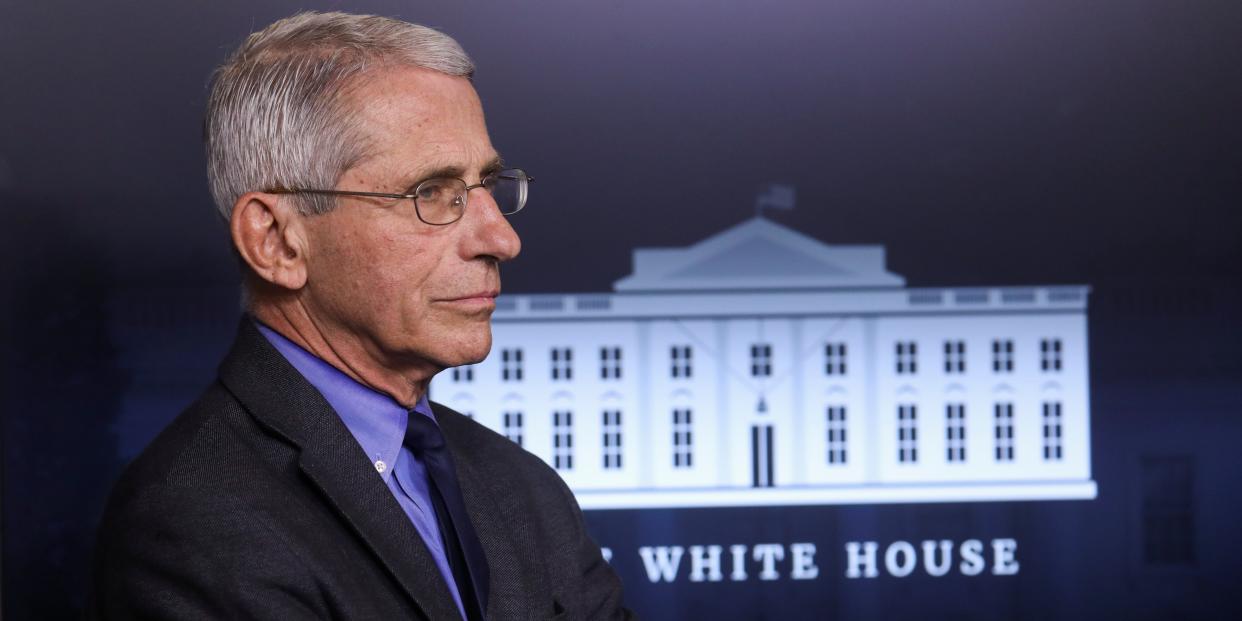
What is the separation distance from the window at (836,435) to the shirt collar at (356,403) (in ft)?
4.34

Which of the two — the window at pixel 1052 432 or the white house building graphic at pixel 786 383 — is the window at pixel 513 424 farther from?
the window at pixel 1052 432

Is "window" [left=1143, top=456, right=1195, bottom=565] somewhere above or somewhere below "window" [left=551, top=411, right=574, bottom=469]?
below

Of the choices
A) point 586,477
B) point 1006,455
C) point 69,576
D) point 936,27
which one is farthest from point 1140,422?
point 69,576

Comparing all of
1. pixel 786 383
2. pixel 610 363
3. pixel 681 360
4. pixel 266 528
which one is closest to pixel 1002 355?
pixel 786 383

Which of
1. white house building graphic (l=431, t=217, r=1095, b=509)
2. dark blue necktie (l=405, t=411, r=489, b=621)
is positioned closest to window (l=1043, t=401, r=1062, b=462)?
white house building graphic (l=431, t=217, r=1095, b=509)

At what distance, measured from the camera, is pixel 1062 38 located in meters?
2.41

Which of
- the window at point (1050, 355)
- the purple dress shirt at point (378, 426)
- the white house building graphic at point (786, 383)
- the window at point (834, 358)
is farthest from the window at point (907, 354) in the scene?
the purple dress shirt at point (378, 426)

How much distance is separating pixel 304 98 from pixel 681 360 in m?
1.31

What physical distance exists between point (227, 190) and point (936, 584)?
5.76ft

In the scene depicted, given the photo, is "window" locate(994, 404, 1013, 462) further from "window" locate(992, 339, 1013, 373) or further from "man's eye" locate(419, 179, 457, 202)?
"man's eye" locate(419, 179, 457, 202)

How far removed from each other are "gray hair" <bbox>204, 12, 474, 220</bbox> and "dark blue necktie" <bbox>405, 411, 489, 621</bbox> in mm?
286

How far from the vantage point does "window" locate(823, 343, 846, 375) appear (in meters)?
2.39

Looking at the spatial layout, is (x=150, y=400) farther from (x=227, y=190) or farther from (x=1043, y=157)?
(x=1043, y=157)

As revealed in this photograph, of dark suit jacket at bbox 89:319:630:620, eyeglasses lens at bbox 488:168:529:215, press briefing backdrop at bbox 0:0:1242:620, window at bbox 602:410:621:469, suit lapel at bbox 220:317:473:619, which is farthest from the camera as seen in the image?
window at bbox 602:410:621:469
